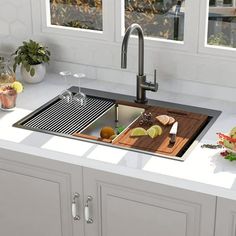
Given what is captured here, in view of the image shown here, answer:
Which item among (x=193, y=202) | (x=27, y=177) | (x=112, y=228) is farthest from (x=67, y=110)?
(x=193, y=202)

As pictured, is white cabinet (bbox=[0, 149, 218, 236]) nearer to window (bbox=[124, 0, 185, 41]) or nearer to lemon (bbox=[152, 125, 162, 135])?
lemon (bbox=[152, 125, 162, 135])

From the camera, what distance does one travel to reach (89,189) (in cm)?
277

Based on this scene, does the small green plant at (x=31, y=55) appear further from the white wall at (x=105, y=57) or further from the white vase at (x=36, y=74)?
the white wall at (x=105, y=57)

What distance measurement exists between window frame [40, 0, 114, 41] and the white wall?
0.10 ft

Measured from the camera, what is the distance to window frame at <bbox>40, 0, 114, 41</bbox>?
3.42 meters

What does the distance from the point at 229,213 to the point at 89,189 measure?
2.12 ft

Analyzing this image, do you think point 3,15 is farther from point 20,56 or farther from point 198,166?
point 198,166

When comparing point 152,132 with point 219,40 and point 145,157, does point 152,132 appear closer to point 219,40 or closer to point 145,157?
point 145,157

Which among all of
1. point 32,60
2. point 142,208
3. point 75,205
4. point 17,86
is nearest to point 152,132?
point 142,208

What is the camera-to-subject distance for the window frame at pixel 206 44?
10.4 ft

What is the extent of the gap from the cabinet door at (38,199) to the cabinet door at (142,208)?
95 millimetres

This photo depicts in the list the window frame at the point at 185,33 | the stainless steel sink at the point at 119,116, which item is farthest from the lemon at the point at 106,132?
the window frame at the point at 185,33

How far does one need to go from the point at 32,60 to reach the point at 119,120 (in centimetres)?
64

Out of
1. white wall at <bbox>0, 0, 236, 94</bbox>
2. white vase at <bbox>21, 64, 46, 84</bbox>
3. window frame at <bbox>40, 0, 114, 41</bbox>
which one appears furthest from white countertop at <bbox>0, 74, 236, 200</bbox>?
window frame at <bbox>40, 0, 114, 41</bbox>
